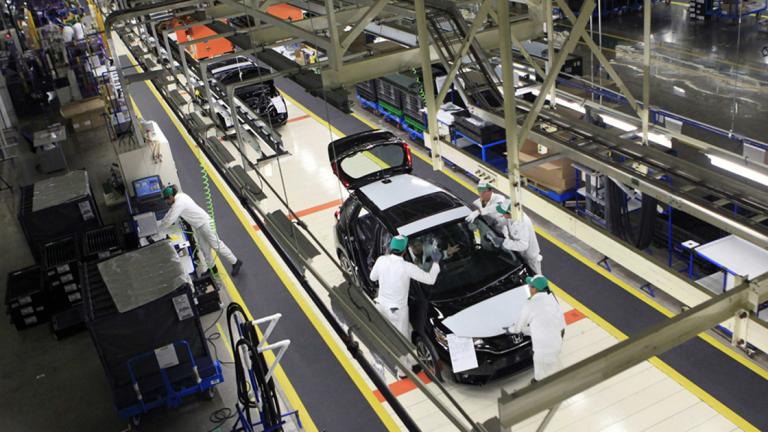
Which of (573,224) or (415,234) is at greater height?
(573,224)

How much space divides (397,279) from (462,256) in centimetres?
114

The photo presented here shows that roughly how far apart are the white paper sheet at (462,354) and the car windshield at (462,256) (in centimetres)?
65

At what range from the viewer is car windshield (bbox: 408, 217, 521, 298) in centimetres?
802

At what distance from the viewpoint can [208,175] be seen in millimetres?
14656

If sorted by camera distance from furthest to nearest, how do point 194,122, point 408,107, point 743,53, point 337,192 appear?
point 743,53
point 408,107
point 337,192
point 194,122

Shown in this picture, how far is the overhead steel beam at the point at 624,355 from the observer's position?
7.57 feet

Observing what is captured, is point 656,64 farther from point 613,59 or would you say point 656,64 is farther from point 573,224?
point 573,224

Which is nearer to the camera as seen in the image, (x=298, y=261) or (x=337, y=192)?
(x=298, y=261)

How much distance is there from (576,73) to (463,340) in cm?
726

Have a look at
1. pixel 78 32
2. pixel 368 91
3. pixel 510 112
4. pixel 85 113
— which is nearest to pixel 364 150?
pixel 510 112

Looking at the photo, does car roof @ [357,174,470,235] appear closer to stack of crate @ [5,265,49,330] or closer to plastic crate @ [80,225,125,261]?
plastic crate @ [80,225,125,261]

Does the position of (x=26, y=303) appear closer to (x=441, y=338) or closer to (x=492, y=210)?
(x=441, y=338)

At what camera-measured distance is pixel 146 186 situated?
11.7 m

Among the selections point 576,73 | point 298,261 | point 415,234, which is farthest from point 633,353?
point 576,73
